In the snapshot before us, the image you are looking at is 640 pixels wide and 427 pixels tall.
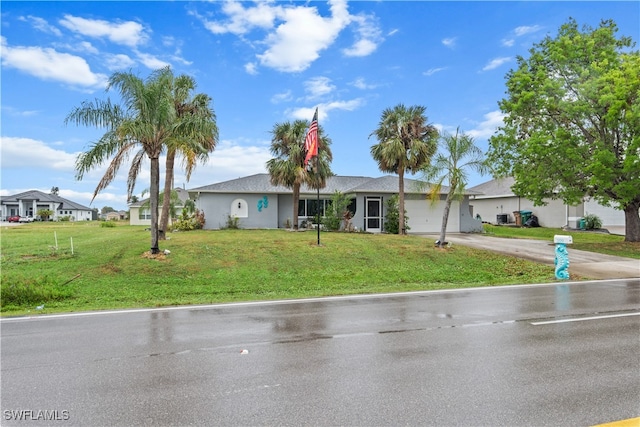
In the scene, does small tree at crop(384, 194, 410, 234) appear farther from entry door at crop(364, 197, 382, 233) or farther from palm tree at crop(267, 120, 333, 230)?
palm tree at crop(267, 120, 333, 230)

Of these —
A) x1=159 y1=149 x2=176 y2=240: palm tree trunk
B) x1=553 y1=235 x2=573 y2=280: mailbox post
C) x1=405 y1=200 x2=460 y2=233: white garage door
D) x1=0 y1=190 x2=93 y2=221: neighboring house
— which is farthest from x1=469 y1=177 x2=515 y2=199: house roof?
x1=0 y1=190 x2=93 y2=221: neighboring house

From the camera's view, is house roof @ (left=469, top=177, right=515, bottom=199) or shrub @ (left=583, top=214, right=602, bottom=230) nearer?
shrub @ (left=583, top=214, right=602, bottom=230)

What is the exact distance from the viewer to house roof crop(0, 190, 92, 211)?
69250mm

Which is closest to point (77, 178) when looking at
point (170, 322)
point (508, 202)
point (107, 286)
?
point (107, 286)

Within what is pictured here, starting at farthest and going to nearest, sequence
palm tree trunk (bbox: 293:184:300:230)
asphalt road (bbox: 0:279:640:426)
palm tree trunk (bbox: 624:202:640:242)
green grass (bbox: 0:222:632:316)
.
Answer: palm tree trunk (bbox: 293:184:300:230) → palm tree trunk (bbox: 624:202:640:242) → green grass (bbox: 0:222:632:316) → asphalt road (bbox: 0:279:640:426)

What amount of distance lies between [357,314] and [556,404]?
449cm

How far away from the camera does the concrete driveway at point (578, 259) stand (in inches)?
551

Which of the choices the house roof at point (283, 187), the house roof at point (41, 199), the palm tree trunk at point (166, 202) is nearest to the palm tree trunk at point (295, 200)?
the house roof at point (283, 187)

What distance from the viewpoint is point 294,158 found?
2317 centimetres

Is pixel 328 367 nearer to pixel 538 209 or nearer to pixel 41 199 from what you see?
pixel 538 209

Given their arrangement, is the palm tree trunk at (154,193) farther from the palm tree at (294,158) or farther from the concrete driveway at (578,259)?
the concrete driveway at (578,259)

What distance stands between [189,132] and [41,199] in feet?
233

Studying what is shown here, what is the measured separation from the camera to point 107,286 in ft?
38.1

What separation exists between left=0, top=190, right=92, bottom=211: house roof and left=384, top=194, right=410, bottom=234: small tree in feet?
225
